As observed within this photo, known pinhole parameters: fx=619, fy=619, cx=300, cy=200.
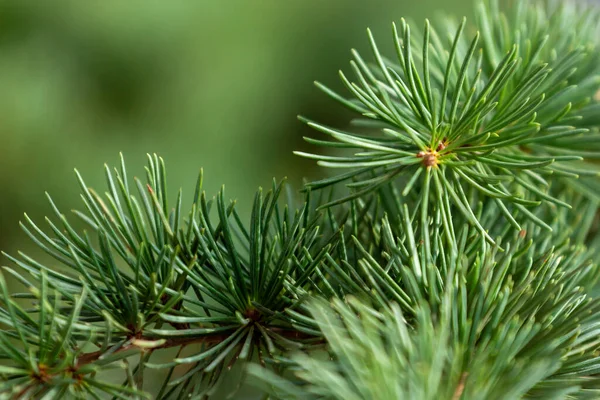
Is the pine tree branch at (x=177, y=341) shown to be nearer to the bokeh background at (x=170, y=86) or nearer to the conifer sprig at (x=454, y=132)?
the conifer sprig at (x=454, y=132)

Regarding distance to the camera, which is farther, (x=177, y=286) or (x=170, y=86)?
(x=170, y=86)

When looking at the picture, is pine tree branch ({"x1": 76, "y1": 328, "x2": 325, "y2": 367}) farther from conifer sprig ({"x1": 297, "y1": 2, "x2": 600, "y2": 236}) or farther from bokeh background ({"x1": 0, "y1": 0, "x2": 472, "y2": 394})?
bokeh background ({"x1": 0, "y1": 0, "x2": 472, "y2": 394})

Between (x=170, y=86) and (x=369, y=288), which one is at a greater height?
(x=170, y=86)

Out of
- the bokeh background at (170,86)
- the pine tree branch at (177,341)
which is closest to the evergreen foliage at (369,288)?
the pine tree branch at (177,341)

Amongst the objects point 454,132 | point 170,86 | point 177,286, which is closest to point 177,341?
point 177,286

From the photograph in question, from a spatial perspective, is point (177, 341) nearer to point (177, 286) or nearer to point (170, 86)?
point (177, 286)

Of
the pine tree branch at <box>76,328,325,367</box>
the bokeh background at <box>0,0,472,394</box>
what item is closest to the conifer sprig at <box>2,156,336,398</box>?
the pine tree branch at <box>76,328,325,367</box>
